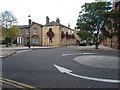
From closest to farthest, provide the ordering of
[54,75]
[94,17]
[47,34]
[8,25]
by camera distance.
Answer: [54,75]
[94,17]
[8,25]
[47,34]

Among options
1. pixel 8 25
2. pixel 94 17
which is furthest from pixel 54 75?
pixel 8 25

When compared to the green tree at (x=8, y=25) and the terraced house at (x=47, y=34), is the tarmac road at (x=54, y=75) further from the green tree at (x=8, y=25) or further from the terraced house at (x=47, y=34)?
the terraced house at (x=47, y=34)

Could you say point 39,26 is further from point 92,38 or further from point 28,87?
point 28,87

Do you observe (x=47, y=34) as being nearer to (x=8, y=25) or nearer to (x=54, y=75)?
(x=8, y=25)

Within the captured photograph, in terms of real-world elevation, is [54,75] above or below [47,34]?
below

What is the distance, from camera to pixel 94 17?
63.2ft

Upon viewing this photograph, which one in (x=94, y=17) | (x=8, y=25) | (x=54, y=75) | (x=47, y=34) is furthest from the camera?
(x=47, y=34)

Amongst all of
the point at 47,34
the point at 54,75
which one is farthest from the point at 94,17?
the point at 47,34

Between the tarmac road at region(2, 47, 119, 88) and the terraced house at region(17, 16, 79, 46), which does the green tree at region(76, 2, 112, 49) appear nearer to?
the tarmac road at region(2, 47, 119, 88)

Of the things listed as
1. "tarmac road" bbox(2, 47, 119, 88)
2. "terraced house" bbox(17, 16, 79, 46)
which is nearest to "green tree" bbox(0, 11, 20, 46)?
"terraced house" bbox(17, 16, 79, 46)

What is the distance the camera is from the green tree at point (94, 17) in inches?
738

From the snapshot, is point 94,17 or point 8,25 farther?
point 8,25

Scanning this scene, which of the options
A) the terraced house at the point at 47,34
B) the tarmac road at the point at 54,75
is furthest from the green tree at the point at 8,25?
the tarmac road at the point at 54,75

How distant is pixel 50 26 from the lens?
3734 centimetres
